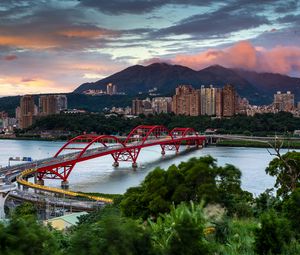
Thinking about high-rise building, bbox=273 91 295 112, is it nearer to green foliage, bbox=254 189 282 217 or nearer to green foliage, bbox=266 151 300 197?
green foliage, bbox=266 151 300 197

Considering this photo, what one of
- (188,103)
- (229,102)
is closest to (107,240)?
(229,102)

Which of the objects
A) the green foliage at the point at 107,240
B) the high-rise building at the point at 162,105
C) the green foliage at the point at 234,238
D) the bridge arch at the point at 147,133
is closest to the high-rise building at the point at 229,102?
the high-rise building at the point at 162,105

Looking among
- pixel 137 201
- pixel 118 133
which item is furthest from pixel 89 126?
pixel 137 201

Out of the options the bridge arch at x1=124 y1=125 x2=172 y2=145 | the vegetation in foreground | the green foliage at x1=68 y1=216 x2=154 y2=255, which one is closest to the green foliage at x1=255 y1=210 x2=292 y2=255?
the vegetation in foreground

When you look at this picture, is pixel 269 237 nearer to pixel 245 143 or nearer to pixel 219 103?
pixel 245 143

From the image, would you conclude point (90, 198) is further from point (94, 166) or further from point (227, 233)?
point (94, 166)

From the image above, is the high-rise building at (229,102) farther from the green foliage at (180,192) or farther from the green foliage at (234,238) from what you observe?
the green foliage at (234,238)
